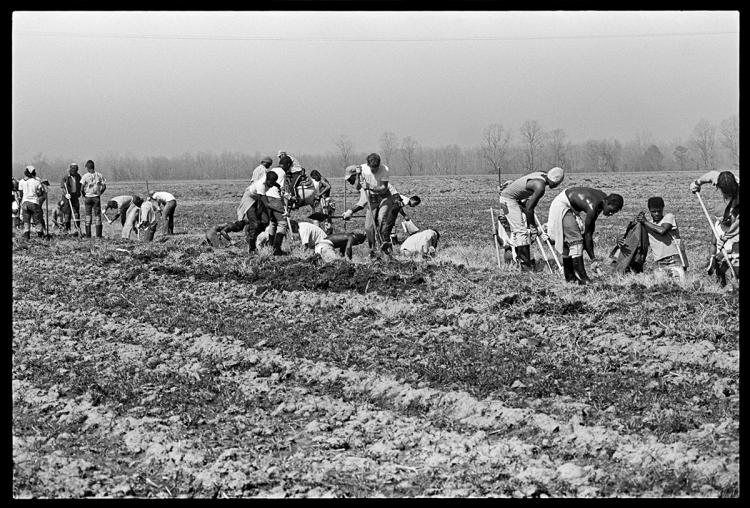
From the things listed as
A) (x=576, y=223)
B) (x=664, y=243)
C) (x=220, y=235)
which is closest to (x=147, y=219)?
(x=220, y=235)

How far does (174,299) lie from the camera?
11.1 metres

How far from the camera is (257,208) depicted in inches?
546

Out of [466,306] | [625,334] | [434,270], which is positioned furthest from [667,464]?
[434,270]

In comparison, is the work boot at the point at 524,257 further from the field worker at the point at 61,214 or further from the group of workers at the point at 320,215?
the field worker at the point at 61,214

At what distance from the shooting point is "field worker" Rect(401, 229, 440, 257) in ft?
42.9

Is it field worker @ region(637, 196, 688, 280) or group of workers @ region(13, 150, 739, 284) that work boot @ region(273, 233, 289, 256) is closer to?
group of workers @ region(13, 150, 739, 284)

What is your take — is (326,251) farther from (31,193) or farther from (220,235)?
(31,193)

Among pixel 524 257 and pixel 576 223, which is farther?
pixel 524 257

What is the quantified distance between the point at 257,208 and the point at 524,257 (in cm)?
424

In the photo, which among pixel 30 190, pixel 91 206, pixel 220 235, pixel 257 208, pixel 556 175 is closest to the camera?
pixel 556 175

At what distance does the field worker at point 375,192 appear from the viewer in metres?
12.7

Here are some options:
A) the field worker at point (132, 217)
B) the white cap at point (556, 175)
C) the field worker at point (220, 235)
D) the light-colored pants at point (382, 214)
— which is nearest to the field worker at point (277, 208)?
the light-colored pants at point (382, 214)

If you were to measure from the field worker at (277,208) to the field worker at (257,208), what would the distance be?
1.0 inches

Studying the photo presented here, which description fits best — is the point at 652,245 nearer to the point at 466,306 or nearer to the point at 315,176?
the point at 466,306
